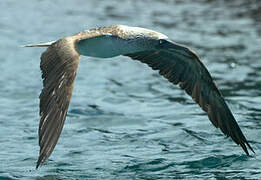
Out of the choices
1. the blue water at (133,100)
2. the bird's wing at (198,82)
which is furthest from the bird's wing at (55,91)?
the bird's wing at (198,82)

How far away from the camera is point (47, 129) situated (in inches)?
248

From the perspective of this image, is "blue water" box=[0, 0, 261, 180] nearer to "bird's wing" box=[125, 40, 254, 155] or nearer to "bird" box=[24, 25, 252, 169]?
"bird's wing" box=[125, 40, 254, 155]

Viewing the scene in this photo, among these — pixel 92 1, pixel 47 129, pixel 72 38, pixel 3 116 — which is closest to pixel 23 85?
pixel 3 116

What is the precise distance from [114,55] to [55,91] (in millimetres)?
1191

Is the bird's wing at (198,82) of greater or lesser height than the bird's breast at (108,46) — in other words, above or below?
below

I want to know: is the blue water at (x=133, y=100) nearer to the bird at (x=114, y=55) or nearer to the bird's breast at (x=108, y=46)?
the bird at (x=114, y=55)

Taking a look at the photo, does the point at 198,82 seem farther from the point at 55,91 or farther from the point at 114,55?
the point at 55,91

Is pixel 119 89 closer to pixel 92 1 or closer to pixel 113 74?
pixel 113 74

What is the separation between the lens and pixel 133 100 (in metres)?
10.6

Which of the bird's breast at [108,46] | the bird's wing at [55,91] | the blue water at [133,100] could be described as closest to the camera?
the bird's wing at [55,91]

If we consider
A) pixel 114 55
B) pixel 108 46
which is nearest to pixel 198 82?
pixel 114 55

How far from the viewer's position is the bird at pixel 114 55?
640 cm

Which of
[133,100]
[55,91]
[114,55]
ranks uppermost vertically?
[114,55]

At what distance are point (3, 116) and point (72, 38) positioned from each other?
9.47ft
